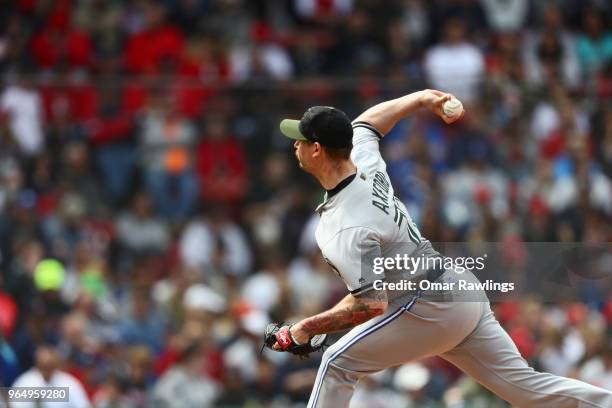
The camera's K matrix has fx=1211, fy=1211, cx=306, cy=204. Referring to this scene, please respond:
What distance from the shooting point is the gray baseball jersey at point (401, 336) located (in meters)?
6.25

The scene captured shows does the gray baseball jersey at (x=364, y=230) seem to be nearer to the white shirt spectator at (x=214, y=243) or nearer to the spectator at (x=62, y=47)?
the white shirt spectator at (x=214, y=243)

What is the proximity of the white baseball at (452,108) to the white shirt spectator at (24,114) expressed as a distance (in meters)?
6.35

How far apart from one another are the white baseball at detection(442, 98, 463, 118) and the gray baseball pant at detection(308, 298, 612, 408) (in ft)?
3.53

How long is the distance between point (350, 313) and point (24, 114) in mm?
6883

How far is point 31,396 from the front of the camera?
26.7 ft

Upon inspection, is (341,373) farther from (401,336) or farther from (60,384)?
(60,384)

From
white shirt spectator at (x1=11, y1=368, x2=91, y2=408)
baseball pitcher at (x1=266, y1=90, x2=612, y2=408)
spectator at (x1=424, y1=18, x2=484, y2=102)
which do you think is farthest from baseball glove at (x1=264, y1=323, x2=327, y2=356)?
spectator at (x1=424, y1=18, x2=484, y2=102)

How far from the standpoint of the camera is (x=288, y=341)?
6.33m

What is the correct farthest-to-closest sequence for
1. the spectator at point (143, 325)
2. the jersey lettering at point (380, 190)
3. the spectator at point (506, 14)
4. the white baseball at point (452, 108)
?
the spectator at point (506, 14) < the spectator at point (143, 325) < the white baseball at point (452, 108) < the jersey lettering at point (380, 190)

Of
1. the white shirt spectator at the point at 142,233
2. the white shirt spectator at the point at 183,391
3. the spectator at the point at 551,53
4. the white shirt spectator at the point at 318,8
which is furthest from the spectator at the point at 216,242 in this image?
the spectator at the point at 551,53

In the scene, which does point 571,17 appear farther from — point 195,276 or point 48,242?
point 48,242

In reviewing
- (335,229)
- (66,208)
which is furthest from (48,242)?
(335,229)

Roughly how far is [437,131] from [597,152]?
61.7 inches

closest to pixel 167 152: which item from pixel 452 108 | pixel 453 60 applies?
pixel 453 60
